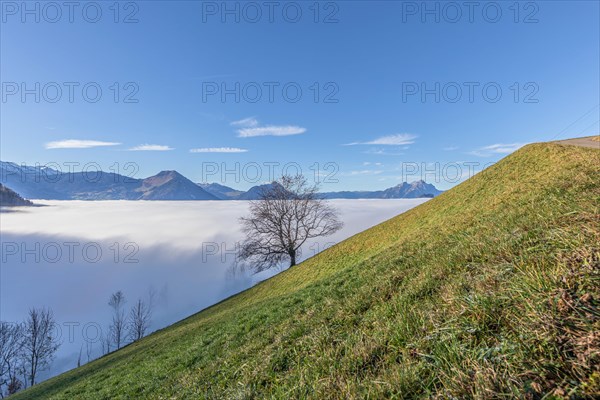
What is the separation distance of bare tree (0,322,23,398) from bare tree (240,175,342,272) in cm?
7003

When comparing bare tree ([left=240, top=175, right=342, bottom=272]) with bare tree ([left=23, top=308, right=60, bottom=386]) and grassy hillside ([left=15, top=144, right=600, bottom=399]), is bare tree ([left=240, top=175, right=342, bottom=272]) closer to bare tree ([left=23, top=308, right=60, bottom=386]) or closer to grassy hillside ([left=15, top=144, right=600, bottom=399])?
grassy hillside ([left=15, top=144, right=600, bottom=399])

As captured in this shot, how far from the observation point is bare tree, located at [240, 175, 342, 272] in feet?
140

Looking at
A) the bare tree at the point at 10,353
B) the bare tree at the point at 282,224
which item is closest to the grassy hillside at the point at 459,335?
the bare tree at the point at 282,224

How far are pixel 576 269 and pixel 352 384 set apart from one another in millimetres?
3489

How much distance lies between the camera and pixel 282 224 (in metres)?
43.8

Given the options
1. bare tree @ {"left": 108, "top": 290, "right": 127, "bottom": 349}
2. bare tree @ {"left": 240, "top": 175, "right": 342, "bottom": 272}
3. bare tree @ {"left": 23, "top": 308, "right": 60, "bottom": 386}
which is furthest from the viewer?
bare tree @ {"left": 108, "top": 290, "right": 127, "bottom": 349}

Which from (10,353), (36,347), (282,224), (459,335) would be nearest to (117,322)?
(10,353)

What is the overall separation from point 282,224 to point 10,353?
267ft

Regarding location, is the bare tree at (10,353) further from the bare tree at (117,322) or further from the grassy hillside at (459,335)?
the grassy hillside at (459,335)

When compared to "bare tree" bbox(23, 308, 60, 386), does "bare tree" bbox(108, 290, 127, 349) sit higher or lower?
lower

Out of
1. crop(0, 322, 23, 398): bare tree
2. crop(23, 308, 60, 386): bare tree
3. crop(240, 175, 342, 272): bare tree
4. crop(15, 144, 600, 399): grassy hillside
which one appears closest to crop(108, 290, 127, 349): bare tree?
crop(23, 308, 60, 386): bare tree

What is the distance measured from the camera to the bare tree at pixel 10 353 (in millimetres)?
62219

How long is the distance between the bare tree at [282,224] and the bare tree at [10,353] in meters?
70.0

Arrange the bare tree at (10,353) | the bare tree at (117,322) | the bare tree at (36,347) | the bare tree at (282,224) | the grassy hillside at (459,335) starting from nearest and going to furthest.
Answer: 1. the grassy hillside at (459,335)
2. the bare tree at (282,224)
3. the bare tree at (36,347)
4. the bare tree at (10,353)
5. the bare tree at (117,322)
